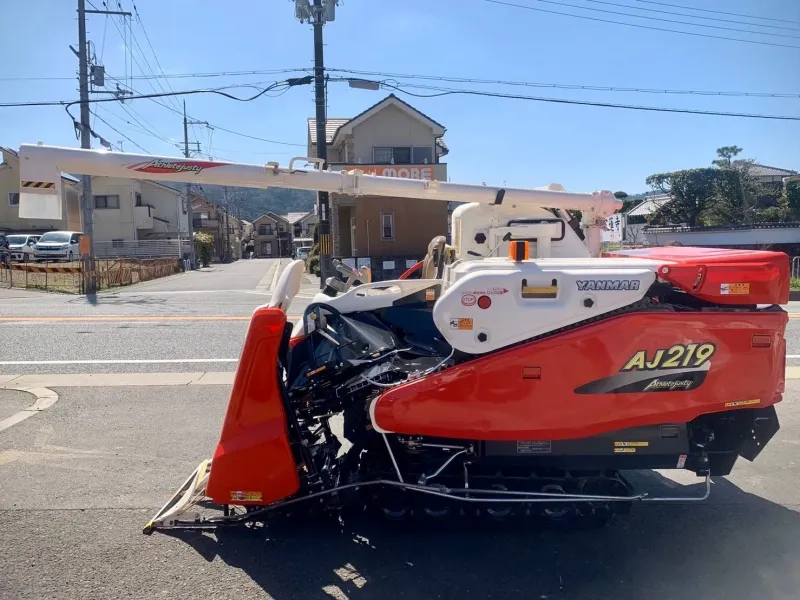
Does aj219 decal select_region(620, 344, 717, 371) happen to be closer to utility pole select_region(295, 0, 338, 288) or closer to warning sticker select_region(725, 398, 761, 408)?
warning sticker select_region(725, 398, 761, 408)

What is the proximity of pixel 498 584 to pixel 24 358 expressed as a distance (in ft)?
28.4

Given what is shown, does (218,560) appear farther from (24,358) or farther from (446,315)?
(24,358)

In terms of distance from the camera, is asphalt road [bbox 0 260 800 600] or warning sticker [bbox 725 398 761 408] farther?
warning sticker [bbox 725 398 761 408]

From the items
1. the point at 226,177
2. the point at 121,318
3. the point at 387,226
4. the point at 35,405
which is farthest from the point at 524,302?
the point at 387,226

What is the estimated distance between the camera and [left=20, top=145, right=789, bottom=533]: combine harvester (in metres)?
3.57

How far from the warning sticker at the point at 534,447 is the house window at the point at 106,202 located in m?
54.0

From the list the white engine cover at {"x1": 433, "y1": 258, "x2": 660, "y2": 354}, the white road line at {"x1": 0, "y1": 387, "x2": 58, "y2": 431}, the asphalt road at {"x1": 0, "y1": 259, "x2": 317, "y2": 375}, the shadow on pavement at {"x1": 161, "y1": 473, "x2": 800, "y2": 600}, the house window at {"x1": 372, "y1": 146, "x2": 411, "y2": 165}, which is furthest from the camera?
the house window at {"x1": 372, "y1": 146, "x2": 411, "y2": 165}

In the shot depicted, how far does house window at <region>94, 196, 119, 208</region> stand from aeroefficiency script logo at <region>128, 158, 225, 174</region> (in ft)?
171

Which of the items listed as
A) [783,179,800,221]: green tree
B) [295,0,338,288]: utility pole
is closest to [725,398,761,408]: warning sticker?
[295,0,338,288]: utility pole

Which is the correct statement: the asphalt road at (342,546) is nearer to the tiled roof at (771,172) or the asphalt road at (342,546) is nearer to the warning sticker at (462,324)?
the warning sticker at (462,324)

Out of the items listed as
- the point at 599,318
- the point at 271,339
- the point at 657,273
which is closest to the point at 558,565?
the point at 599,318

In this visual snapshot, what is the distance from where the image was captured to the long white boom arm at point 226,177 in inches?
166

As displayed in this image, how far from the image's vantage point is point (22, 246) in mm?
38312

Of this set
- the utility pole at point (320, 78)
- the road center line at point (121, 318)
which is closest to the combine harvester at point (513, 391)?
the road center line at point (121, 318)
